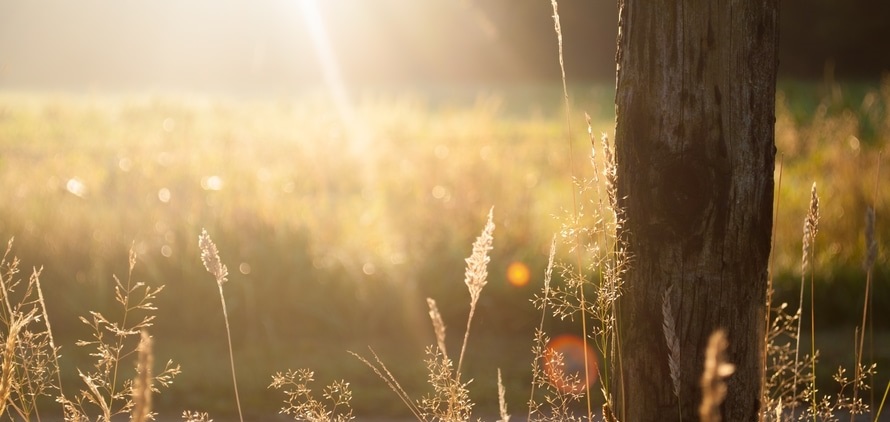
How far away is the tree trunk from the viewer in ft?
7.47

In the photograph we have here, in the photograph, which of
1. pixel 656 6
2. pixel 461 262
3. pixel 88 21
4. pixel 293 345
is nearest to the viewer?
pixel 656 6

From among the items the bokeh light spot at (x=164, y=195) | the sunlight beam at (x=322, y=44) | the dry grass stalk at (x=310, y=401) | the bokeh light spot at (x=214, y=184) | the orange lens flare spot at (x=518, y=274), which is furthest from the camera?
the sunlight beam at (x=322, y=44)

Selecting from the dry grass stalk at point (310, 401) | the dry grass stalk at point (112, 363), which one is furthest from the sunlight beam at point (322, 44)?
the dry grass stalk at point (310, 401)

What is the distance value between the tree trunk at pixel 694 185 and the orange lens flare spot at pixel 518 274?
3431 mm

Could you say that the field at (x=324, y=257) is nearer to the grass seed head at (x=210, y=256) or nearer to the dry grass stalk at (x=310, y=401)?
the dry grass stalk at (x=310, y=401)

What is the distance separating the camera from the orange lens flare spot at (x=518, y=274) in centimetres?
590

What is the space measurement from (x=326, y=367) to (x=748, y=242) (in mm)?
3376

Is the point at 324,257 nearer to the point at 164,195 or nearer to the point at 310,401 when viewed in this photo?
the point at 164,195

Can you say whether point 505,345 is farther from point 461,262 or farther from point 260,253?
point 260,253

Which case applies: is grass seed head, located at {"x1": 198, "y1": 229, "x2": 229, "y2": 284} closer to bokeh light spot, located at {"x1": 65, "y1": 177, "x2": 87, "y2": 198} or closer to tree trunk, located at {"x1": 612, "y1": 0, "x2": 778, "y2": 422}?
tree trunk, located at {"x1": 612, "y1": 0, "x2": 778, "y2": 422}

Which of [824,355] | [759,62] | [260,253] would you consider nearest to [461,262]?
[260,253]

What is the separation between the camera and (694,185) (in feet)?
7.64

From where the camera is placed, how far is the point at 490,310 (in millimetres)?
5824

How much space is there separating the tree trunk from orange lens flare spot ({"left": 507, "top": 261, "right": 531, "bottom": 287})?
135 inches
